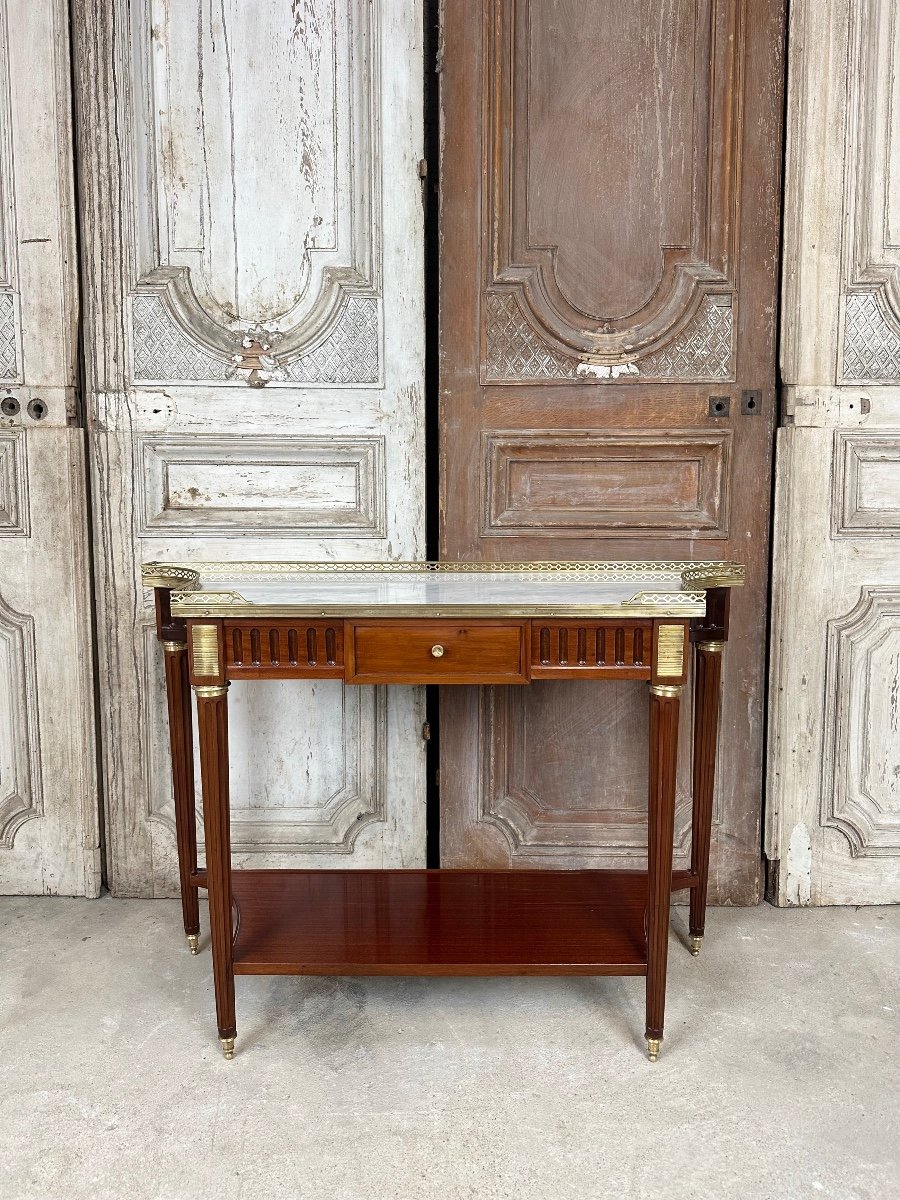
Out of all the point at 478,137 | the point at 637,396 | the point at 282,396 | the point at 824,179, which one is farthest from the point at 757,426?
the point at 282,396

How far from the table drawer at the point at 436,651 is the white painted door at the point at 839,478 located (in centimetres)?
105

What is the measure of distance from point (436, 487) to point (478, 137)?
0.94 metres

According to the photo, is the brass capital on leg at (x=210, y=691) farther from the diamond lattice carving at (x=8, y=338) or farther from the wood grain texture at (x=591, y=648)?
the diamond lattice carving at (x=8, y=338)

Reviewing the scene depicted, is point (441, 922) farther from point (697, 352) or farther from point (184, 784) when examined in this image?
point (697, 352)

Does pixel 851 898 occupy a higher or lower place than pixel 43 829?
lower

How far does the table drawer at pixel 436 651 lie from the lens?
74.8 inches

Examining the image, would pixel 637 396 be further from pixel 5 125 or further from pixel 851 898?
pixel 5 125

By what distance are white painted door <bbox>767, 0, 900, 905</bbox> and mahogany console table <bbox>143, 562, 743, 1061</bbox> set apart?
0.39 m

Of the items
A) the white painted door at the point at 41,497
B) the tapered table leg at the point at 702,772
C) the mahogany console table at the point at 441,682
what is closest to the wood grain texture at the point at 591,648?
the mahogany console table at the point at 441,682

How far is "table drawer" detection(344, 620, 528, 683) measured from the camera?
1.90m

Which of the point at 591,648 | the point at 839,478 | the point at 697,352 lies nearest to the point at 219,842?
the point at 591,648

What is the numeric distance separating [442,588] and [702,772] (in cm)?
86

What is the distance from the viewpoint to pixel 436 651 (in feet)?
6.24

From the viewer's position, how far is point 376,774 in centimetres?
266
